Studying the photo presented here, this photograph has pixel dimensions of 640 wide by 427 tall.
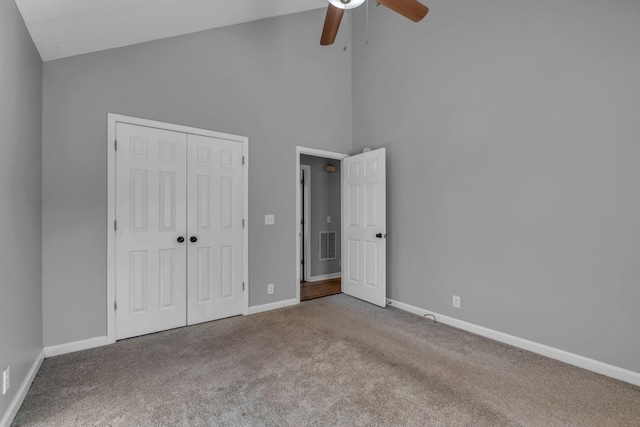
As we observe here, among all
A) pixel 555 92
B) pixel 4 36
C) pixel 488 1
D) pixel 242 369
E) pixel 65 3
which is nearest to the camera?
pixel 4 36

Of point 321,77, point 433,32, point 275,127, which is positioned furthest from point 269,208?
point 433,32

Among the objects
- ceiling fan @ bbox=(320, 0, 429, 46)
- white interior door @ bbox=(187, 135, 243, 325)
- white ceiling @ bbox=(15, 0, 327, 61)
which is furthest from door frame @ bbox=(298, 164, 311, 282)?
ceiling fan @ bbox=(320, 0, 429, 46)

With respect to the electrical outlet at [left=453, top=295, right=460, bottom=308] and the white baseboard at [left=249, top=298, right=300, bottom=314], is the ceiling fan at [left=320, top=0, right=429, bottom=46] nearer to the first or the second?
the electrical outlet at [left=453, top=295, right=460, bottom=308]

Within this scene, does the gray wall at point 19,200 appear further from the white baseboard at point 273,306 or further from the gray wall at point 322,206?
the gray wall at point 322,206

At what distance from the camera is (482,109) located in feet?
9.47

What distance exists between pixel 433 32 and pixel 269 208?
2.74m

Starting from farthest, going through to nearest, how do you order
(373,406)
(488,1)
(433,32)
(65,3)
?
(433,32)
(488,1)
(65,3)
(373,406)

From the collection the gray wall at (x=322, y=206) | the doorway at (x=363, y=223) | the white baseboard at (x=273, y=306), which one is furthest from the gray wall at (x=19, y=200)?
the gray wall at (x=322, y=206)

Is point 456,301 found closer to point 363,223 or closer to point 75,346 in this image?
point 363,223

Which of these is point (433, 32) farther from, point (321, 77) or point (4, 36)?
point (4, 36)

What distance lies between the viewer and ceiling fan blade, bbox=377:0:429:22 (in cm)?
201

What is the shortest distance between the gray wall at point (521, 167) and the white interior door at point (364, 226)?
20cm

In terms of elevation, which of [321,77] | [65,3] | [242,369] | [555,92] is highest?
[321,77]

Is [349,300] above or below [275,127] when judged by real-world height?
below
